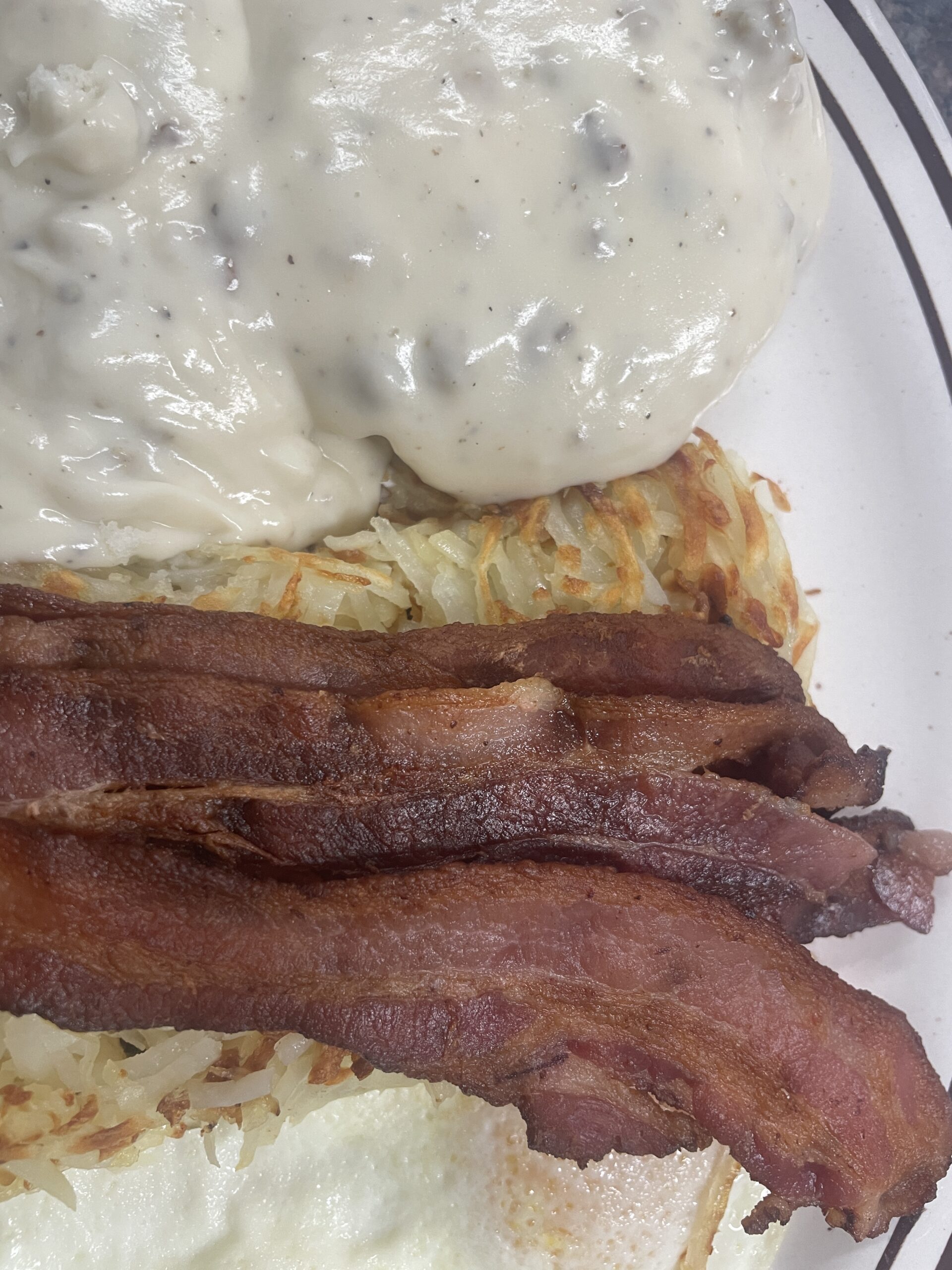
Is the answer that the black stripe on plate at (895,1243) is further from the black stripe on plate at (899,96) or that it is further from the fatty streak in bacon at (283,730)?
the black stripe on plate at (899,96)

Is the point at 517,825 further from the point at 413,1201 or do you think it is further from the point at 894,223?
the point at 894,223

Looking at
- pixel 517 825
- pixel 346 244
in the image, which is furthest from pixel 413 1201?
pixel 346 244

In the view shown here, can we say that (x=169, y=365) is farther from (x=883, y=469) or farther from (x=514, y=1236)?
(x=514, y=1236)

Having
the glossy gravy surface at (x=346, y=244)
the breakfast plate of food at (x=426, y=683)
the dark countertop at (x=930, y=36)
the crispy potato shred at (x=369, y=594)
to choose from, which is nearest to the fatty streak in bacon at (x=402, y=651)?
the breakfast plate of food at (x=426, y=683)

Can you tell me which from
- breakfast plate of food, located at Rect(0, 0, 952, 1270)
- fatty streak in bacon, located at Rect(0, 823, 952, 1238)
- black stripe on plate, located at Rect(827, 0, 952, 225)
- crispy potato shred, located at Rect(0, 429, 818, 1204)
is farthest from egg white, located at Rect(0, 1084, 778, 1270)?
black stripe on plate, located at Rect(827, 0, 952, 225)

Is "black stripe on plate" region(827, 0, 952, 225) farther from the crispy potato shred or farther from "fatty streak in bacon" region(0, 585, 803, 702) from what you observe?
"fatty streak in bacon" region(0, 585, 803, 702)

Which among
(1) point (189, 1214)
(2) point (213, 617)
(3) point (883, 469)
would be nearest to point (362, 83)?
(2) point (213, 617)
